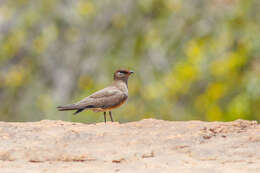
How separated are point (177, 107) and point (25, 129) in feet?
32.4

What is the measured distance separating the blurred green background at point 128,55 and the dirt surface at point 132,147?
8.41 metres

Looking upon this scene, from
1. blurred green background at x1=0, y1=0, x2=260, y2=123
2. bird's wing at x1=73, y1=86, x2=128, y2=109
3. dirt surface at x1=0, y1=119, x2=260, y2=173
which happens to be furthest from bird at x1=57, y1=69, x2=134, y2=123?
blurred green background at x1=0, y1=0, x2=260, y2=123

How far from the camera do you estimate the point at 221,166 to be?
15.4 feet

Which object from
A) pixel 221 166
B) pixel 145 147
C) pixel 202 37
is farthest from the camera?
pixel 202 37

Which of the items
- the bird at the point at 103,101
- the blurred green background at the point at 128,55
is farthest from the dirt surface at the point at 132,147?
the blurred green background at the point at 128,55

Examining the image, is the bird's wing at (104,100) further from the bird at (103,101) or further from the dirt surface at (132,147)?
the dirt surface at (132,147)

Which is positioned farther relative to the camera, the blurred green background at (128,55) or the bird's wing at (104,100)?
the blurred green background at (128,55)

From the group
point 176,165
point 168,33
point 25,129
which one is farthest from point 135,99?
point 176,165

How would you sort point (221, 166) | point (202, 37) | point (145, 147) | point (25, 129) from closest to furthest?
point (221, 166) → point (145, 147) → point (25, 129) → point (202, 37)

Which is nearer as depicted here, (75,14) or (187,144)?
(187,144)

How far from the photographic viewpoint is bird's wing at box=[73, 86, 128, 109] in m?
6.69

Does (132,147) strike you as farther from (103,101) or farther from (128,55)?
(128,55)

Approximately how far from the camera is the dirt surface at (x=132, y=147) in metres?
4.72

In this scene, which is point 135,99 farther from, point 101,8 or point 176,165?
point 176,165
